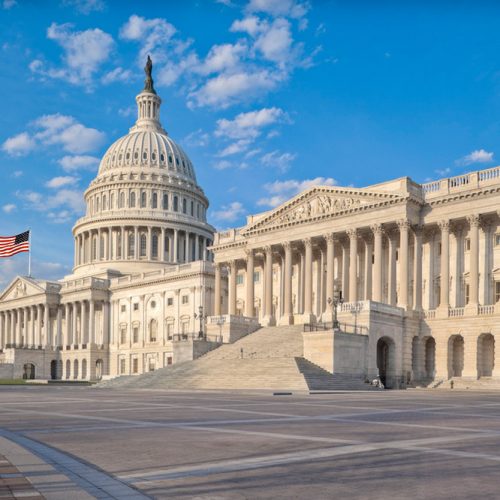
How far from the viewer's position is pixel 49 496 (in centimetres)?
963

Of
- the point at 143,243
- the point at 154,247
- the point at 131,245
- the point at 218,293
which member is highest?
the point at 143,243

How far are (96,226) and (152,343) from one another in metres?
40.9


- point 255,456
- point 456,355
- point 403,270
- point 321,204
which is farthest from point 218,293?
point 255,456

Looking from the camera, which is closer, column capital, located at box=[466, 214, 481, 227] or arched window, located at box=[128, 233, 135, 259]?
column capital, located at box=[466, 214, 481, 227]

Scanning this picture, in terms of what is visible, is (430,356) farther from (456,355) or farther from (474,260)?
(474,260)

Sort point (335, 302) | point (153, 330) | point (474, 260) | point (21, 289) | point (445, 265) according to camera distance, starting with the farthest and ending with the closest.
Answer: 1. point (21, 289)
2. point (153, 330)
3. point (445, 265)
4. point (474, 260)
5. point (335, 302)

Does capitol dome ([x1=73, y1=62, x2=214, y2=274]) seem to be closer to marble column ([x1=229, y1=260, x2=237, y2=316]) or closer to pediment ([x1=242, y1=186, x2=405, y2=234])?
marble column ([x1=229, y1=260, x2=237, y2=316])

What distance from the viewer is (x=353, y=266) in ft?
244

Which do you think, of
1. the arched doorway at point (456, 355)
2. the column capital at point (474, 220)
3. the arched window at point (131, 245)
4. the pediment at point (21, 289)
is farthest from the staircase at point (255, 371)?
the arched window at point (131, 245)

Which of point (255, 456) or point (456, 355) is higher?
point (255, 456)

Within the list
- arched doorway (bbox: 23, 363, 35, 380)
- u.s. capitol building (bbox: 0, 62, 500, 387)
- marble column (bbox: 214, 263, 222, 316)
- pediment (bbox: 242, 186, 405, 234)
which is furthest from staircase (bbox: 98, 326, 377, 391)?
arched doorway (bbox: 23, 363, 35, 380)

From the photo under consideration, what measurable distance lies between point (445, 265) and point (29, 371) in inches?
3430

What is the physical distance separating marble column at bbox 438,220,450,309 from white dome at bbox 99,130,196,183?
94446 mm

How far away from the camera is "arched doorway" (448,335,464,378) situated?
224ft
